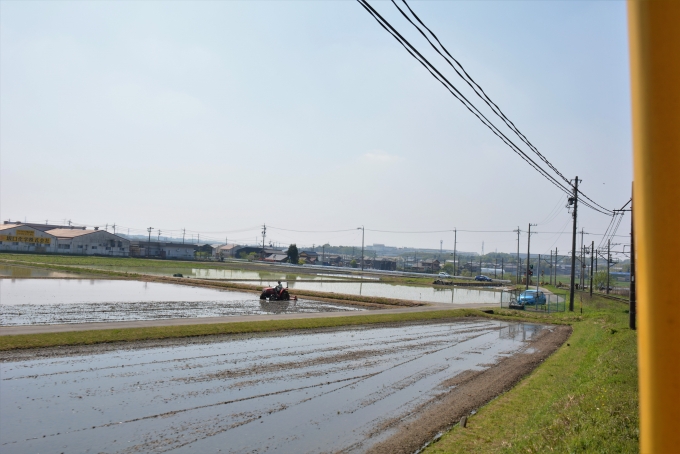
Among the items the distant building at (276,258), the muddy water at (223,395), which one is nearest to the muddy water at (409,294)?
the muddy water at (223,395)

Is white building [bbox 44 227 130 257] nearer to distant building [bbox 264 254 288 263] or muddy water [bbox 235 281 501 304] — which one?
distant building [bbox 264 254 288 263]

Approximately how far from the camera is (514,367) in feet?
68.3

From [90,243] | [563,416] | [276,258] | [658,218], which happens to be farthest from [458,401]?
[276,258]

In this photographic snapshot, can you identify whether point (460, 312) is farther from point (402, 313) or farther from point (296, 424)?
point (296, 424)

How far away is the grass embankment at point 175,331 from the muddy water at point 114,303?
532 cm

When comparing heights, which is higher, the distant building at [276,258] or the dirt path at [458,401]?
the distant building at [276,258]

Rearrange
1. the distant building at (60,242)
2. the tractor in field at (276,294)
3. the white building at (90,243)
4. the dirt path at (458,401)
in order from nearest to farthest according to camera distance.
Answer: the dirt path at (458,401) < the tractor in field at (276,294) < the distant building at (60,242) < the white building at (90,243)

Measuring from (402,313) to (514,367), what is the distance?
18349 millimetres

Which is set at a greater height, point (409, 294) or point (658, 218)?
point (658, 218)

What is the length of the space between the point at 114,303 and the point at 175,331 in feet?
49.6

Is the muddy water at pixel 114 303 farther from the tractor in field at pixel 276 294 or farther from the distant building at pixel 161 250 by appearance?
the distant building at pixel 161 250

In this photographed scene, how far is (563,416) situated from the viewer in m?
10.5

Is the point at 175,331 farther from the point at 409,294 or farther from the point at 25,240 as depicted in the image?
the point at 25,240

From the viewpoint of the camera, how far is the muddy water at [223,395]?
434 inches
